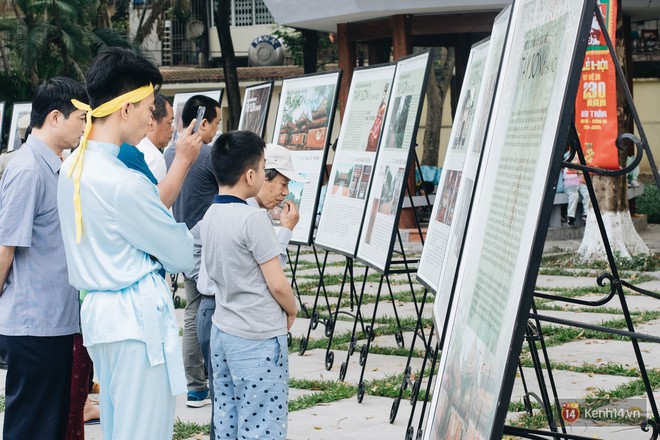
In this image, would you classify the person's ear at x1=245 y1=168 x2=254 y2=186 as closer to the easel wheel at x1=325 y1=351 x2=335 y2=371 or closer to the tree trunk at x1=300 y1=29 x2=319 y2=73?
the easel wheel at x1=325 y1=351 x2=335 y2=371

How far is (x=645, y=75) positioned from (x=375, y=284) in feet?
55.3

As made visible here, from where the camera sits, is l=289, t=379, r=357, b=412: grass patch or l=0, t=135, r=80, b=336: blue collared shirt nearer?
l=0, t=135, r=80, b=336: blue collared shirt

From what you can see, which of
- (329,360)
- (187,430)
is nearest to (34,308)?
(187,430)

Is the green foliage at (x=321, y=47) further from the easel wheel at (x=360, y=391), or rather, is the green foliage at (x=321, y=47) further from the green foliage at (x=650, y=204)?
the easel wheel at (x=360, y=391)

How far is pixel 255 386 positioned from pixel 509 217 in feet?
7.23

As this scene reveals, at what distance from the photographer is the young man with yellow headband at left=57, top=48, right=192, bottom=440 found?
3.59 metres

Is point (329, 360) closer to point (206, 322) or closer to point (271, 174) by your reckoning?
point (206, 322)

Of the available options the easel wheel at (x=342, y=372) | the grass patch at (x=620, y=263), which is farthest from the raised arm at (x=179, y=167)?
the grass patch at (x=620, y=263)

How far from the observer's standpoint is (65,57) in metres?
29.8

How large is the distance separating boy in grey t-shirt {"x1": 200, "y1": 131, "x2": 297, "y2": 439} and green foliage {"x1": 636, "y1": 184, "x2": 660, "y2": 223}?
56.7 ft

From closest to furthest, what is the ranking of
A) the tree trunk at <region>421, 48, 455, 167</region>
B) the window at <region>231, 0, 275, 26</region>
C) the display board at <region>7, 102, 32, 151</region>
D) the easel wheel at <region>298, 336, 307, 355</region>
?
1. the easel wheel at <region>298, 336, 307, 355</region>
2. the display board at <region>7, 102, 32, 151</region>
3. the tree trunk at <region>421, 48, 455, 167</region>
4. the window at <region>231, 0, 275, 26</region>

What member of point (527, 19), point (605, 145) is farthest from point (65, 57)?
point (527, 19)

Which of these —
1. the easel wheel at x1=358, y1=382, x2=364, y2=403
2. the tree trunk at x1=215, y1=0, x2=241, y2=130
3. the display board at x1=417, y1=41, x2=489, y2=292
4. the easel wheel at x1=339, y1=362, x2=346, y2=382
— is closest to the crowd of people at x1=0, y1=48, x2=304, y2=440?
the display board at x1=417, y1=41, x2=489, y2=292

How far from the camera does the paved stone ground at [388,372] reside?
19.7 ft
